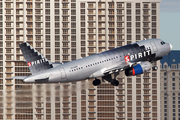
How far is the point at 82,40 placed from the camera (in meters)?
186

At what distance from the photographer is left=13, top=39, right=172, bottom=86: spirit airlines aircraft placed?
87.6 meters

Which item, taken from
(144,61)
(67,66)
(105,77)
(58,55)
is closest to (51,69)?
(67,66)

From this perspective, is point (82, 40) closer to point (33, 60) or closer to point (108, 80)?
point (108, 80)

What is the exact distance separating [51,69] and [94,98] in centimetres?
10030

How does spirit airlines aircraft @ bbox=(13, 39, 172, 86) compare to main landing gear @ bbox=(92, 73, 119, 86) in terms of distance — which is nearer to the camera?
spirit airlines aircraft @ bbox=(13, 39, 172, 86)

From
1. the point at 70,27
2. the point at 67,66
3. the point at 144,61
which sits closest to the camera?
the point at 67,66

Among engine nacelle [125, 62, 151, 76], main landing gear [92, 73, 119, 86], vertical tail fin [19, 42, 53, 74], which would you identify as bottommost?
main landing gear [92, 73, 119, 86]

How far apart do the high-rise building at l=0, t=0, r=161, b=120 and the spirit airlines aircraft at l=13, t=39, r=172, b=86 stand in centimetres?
8943

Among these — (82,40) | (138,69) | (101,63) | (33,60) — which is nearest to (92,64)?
(101,63)

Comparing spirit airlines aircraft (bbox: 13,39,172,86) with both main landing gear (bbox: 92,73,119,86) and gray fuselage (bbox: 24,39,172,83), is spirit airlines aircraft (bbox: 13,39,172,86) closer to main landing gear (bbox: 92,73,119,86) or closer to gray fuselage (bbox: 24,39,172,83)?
gray fuselage (bbox: 24,39,172,83)

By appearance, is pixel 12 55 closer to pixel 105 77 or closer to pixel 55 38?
pixel 55 38

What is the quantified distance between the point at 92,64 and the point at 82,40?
97265 millimetres

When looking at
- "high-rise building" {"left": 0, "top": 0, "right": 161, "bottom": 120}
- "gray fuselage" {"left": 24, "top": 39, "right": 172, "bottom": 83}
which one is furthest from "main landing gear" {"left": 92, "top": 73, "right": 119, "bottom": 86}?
"high-rise building" {"left": 0, "top": 0, "right": 161, "bottom": 120}

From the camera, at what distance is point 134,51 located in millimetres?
93188
